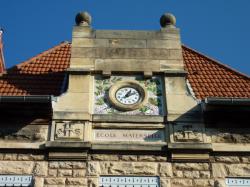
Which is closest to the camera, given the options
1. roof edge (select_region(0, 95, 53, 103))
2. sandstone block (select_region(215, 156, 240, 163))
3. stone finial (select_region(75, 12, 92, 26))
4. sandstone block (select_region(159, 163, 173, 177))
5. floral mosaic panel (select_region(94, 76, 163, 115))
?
sandstone block (select_region(159, 163, 173, 177))

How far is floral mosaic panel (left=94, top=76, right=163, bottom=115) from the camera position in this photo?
1012cm

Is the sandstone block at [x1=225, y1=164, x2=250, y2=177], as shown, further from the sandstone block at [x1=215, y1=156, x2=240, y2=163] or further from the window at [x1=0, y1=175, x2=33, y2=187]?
the window at [x1=0, y1=175, x2=33, y2=187]

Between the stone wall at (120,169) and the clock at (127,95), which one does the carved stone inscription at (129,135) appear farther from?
the clock at (127,95)

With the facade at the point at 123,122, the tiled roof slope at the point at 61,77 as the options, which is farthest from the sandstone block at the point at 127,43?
the tiled roof slope at the point at 61,77

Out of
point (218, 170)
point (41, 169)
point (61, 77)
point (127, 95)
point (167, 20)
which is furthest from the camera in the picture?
point (167, 20)

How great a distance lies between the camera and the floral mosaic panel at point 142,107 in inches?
Answer: 399

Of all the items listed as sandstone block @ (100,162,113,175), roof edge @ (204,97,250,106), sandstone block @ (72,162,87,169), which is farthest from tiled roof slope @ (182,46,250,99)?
sandstone block @ (72,162,87,169)

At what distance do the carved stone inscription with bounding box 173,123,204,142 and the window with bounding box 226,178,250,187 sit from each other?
943 mm

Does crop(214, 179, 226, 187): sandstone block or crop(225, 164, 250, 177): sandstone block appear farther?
crop(225, 164, 250, 177): sandstone block

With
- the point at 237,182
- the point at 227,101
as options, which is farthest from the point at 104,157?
the point at 227,101

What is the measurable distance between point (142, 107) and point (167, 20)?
260 cm

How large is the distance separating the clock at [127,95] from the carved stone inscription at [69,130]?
927 millimetres

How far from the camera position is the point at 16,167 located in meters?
9.17

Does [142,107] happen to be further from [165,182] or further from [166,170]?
[165,182]
